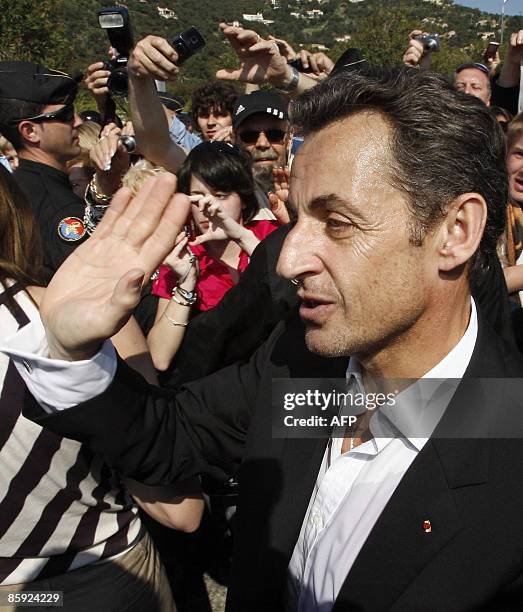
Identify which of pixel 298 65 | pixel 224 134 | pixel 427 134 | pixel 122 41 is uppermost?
pixel 427 134

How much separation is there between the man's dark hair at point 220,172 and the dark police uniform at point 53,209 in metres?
0.66

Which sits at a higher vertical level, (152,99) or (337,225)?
(337,225)

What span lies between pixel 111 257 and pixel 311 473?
0.77m

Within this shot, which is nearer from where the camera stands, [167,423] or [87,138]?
[167,423]

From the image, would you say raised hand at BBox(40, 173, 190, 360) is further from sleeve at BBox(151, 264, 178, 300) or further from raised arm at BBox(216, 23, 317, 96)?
raised arm at BBox(216, 23, 317, 96)

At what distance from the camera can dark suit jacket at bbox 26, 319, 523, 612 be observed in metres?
1.15

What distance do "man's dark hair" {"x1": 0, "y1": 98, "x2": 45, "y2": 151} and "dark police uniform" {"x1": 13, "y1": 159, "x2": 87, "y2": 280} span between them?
15cm

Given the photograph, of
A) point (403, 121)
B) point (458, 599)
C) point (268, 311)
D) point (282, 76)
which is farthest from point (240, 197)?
point (458, 599)

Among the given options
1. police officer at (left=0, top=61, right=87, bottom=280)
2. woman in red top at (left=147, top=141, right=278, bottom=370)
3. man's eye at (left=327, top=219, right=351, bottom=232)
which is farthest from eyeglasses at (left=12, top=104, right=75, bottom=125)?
man's eye at (left=327, top=219, right=351, bottom=232)

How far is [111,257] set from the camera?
1.36 m

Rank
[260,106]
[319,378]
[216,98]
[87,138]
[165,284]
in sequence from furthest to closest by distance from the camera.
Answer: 1. [216,98]
2. [87,138]
3. [260,106]
4. [165,284]
5. [319,378]

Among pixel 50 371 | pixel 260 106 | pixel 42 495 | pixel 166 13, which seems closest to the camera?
pixel 50 371

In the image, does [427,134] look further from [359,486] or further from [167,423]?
[167,423]

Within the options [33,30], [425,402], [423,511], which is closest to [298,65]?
[425,402]
